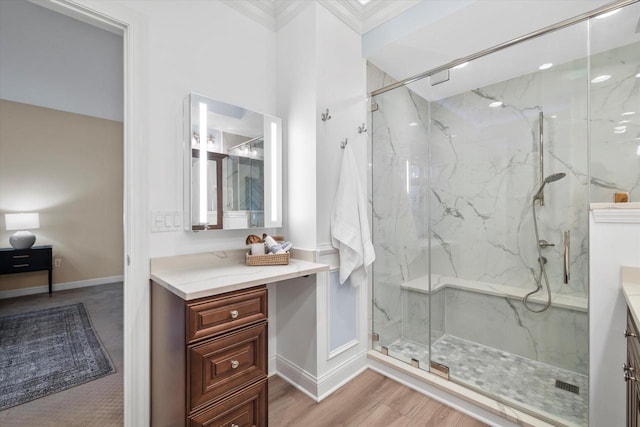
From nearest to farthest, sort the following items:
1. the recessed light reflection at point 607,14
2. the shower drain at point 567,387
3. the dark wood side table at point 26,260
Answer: the recessed light reflection at point 607,14 < the shower drain at point 567,387 < the dark wood side table at point 26,260

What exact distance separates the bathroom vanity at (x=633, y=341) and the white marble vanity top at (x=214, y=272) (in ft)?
4.21

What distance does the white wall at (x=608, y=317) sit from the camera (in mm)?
1212

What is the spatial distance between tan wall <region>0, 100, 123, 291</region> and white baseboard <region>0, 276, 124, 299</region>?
60 millimetres

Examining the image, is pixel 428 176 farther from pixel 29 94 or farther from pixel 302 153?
pixel 29 94

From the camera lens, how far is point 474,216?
2.65 meters

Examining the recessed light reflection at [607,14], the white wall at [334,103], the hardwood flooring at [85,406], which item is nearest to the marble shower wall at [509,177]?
the recessed light reflection at [607,14]

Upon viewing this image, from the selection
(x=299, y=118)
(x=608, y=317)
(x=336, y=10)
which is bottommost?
(x=608, y=317)

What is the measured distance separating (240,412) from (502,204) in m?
2.55

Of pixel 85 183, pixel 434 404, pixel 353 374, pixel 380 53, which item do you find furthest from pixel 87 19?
pixel 85 183

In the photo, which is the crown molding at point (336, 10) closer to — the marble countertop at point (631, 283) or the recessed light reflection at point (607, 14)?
the recessed light reflection at point (607, 14)

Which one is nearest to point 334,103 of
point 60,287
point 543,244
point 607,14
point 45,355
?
point 607,14

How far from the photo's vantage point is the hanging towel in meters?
1.93

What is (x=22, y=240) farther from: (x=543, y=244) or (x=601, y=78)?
(x=601, y=78)

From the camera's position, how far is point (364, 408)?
1.75 metres
